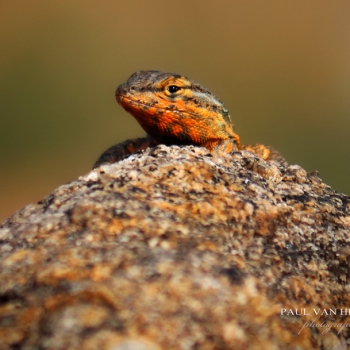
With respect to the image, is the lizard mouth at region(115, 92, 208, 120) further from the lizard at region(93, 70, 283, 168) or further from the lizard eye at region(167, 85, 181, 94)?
the lizard eye at region(167, 85, 181, 94)

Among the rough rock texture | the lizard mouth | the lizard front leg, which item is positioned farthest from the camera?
the lizard front leg

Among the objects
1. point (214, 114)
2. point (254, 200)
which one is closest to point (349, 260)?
point (254, 200)

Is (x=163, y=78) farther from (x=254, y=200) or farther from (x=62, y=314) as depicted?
(x=62, y=314)

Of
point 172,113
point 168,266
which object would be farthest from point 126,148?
point 168,266

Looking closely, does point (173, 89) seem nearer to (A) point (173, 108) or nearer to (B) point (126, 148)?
(A) point (173, 108)

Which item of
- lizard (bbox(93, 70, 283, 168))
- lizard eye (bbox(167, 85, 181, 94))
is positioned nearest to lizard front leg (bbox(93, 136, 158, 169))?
lizard (bbox(93, 70, 283, 168))

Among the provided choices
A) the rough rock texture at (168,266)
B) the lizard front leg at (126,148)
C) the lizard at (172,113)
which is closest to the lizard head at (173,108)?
the lizard at (172,113)
